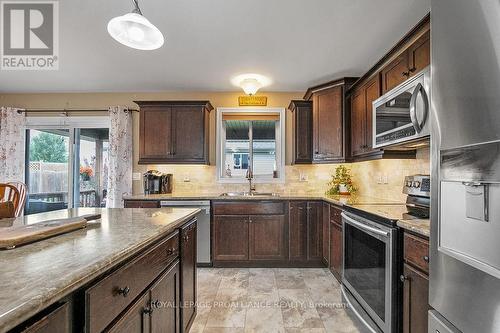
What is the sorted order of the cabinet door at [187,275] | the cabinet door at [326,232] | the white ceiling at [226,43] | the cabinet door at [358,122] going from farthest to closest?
the cabinet door at [326,232] < the cabinet door at [358,122] < the white ceiling at [226,43] < the cabinet door at [187,275]

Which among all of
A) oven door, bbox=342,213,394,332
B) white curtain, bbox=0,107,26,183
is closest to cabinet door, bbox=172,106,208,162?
oven door, bbox=342,213,394,332

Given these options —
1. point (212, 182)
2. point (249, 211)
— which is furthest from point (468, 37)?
point (212, 182)

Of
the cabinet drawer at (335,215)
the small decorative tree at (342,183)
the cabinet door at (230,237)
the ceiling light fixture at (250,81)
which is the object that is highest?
the ceiling light fixture at (250,81)

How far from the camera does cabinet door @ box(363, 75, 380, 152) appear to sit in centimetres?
264

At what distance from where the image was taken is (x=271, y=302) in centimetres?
245

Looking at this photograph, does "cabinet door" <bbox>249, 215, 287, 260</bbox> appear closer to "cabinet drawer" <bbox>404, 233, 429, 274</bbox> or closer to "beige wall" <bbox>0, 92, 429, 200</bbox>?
"beige wall" <bbox>0, 92, 429, 200</bbox>

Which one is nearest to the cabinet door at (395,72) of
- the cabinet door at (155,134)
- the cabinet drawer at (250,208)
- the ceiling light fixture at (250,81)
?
the ceiling light fixture at (250,81)

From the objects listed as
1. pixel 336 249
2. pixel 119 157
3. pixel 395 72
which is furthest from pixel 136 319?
pixel 119 157

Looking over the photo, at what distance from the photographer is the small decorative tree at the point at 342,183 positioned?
3.68 metres

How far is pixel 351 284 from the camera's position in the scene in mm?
2219

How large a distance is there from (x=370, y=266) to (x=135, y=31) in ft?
7.51

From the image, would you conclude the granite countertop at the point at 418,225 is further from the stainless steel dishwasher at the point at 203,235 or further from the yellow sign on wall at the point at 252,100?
the yellow sign on wall at the point at 252,100

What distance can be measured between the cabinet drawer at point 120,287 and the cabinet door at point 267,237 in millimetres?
2070

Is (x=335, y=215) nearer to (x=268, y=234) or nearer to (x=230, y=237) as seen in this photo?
(x=268, y=234)
